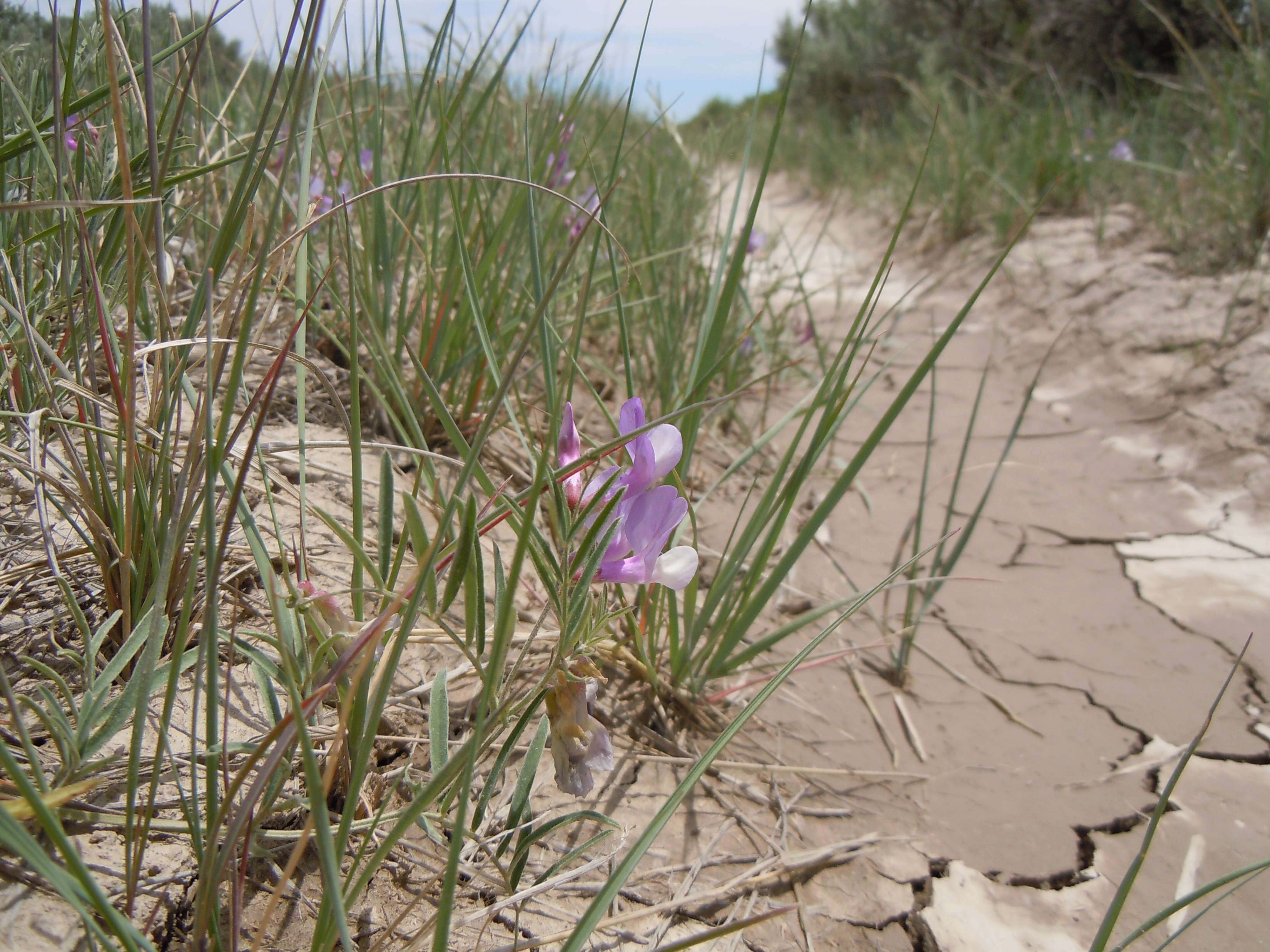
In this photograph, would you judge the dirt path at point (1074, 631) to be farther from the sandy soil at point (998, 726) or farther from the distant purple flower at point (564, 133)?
the distant purple flower at point (564, 133)

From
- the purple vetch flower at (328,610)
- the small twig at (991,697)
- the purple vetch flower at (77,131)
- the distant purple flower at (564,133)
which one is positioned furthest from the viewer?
the small twig at (991,697)

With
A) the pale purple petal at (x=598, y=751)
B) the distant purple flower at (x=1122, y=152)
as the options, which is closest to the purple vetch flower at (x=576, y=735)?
the pale purple petal at (x=598, y=751)

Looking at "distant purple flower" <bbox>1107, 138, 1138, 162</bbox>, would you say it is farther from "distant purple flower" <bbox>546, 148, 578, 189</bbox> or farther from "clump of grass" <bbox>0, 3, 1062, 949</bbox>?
"clump of grass" <bbox>0, 3, 1062, 949</bbox>

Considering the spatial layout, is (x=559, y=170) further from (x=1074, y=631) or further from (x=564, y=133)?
(x=1074, y=631)

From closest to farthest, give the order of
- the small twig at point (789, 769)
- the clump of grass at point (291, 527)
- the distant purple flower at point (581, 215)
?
1. the clump of grass at point (291, 527)
2. the small twig at point (789, 769)
3. the distant purple flower at point (581, 215)

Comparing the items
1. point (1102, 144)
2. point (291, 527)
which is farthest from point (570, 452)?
point (1102, 144)

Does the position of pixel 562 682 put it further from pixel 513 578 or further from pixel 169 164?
pixel 169 164
